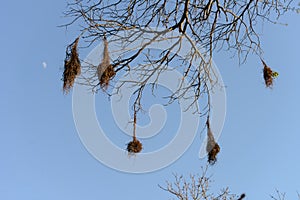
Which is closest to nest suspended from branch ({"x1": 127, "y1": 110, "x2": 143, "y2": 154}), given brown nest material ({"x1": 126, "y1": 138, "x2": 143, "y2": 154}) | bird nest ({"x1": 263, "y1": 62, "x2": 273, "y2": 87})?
brown nest material ({"x1": 126, "y1": 138, "x2": 143, "y2": 154})

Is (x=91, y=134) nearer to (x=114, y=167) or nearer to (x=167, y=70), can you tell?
(x=114, y=167)

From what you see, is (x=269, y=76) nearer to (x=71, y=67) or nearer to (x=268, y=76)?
(x=268, y=76)

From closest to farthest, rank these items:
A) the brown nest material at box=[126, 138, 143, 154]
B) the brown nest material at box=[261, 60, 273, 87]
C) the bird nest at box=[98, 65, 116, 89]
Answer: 1. the bird nest at box=[98, 65, 116, 89]
2. the brown nest material at box=[126, 138, 143, 154]
3. the brown nest material at box=[261, 60, 273, 87]

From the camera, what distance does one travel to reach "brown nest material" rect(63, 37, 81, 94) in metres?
2.03

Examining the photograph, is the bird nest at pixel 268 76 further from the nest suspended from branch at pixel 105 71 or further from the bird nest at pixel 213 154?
the nest suspended from branch at pixel 105 71

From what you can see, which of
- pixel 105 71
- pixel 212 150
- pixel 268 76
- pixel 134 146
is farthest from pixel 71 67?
pixel 268 76

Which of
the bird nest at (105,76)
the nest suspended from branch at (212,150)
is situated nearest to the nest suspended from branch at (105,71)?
the bird nest at (105,76)

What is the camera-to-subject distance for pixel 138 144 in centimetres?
234

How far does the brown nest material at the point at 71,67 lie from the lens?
2025mm

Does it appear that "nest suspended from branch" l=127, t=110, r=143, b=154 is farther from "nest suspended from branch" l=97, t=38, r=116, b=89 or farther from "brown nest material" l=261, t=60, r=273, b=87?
"brown nest material" l=261, t=60, r=273, b=87

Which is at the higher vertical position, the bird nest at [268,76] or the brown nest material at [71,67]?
the bird nest at [268,76]

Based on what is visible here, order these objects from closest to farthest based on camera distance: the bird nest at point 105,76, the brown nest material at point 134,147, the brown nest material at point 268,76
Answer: the bird nest at point 105,76, the brown nest material at point 134,147, the brown nest material at point 268,76

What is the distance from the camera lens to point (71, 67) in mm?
2041

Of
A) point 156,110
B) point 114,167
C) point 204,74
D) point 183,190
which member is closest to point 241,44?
point 204,74
